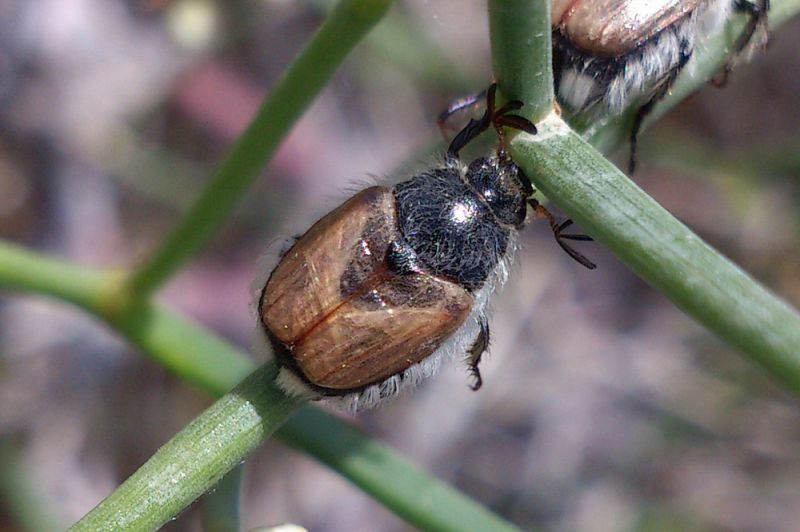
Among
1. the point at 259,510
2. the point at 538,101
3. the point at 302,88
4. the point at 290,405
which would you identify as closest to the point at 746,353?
the point at 538,101

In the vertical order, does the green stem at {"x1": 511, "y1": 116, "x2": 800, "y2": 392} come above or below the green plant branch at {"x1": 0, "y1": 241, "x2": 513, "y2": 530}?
above

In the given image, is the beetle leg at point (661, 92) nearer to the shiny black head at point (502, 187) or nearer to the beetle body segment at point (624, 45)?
the beetle body segment at point (624, 45)

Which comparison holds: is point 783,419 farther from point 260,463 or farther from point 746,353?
point 746,353

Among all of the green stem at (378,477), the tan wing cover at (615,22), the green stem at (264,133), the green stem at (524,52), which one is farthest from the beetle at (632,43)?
the green stem at (378,477)

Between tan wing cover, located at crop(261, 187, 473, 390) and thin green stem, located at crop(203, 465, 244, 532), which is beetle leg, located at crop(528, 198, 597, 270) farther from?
thin green stem, located at crop(203, 465, 244, 532)

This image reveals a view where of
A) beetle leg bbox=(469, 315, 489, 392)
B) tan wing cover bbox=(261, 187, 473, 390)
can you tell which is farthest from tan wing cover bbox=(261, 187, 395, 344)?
beetle leg bbox=(469, 315, 489, 392)

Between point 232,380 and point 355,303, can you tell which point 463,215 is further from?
point 232,380
